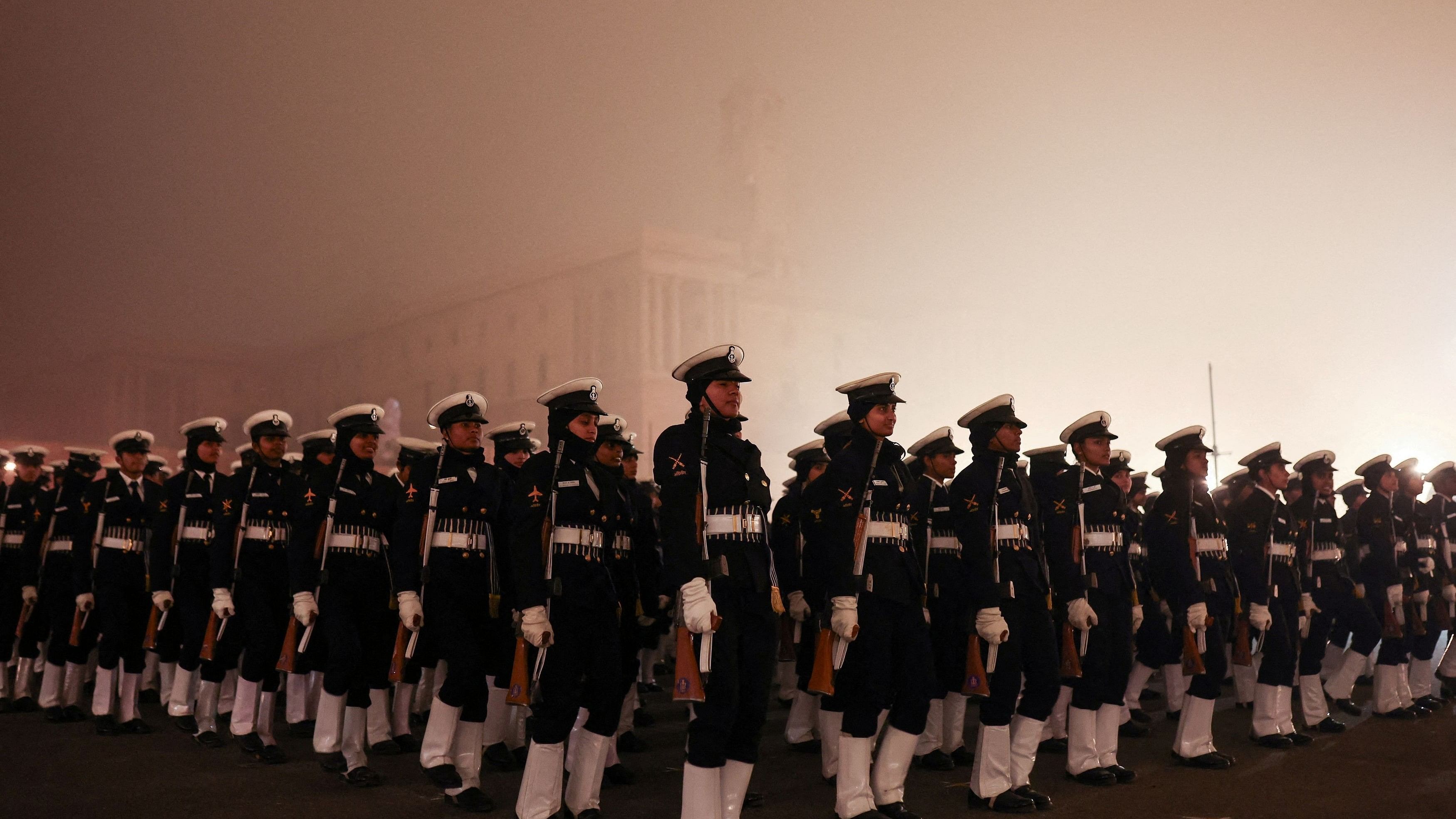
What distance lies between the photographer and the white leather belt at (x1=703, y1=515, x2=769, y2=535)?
206 inches

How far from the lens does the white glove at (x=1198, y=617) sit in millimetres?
7285

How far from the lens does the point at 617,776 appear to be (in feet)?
22.5

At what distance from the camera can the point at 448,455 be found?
6781 mm

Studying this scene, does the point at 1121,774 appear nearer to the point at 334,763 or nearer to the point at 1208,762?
the point at 1208,762

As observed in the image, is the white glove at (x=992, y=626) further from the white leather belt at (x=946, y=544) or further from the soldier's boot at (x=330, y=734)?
the soldier's boot at (x=330, y=734)

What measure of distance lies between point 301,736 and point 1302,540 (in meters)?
8.30

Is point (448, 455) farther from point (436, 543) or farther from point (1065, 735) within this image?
point (1065, 735)

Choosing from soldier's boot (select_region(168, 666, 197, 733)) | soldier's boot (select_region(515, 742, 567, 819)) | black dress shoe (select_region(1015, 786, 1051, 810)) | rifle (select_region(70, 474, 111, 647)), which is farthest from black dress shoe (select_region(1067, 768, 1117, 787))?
rifle (select_region(70, 474, 111, 647))

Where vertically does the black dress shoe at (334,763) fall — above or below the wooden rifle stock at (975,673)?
below

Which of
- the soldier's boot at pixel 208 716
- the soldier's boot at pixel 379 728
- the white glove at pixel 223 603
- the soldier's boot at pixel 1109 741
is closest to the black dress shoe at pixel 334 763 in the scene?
the soldier's boot at pixel 379 728

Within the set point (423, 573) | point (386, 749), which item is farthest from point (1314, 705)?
point (386, 749)

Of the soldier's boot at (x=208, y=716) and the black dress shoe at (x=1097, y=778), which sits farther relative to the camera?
the soldier's boot at (x=208, y=716)

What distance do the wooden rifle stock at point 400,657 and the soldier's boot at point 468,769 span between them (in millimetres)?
649

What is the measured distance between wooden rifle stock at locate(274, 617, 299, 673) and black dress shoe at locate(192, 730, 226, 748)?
1088 millimetres
